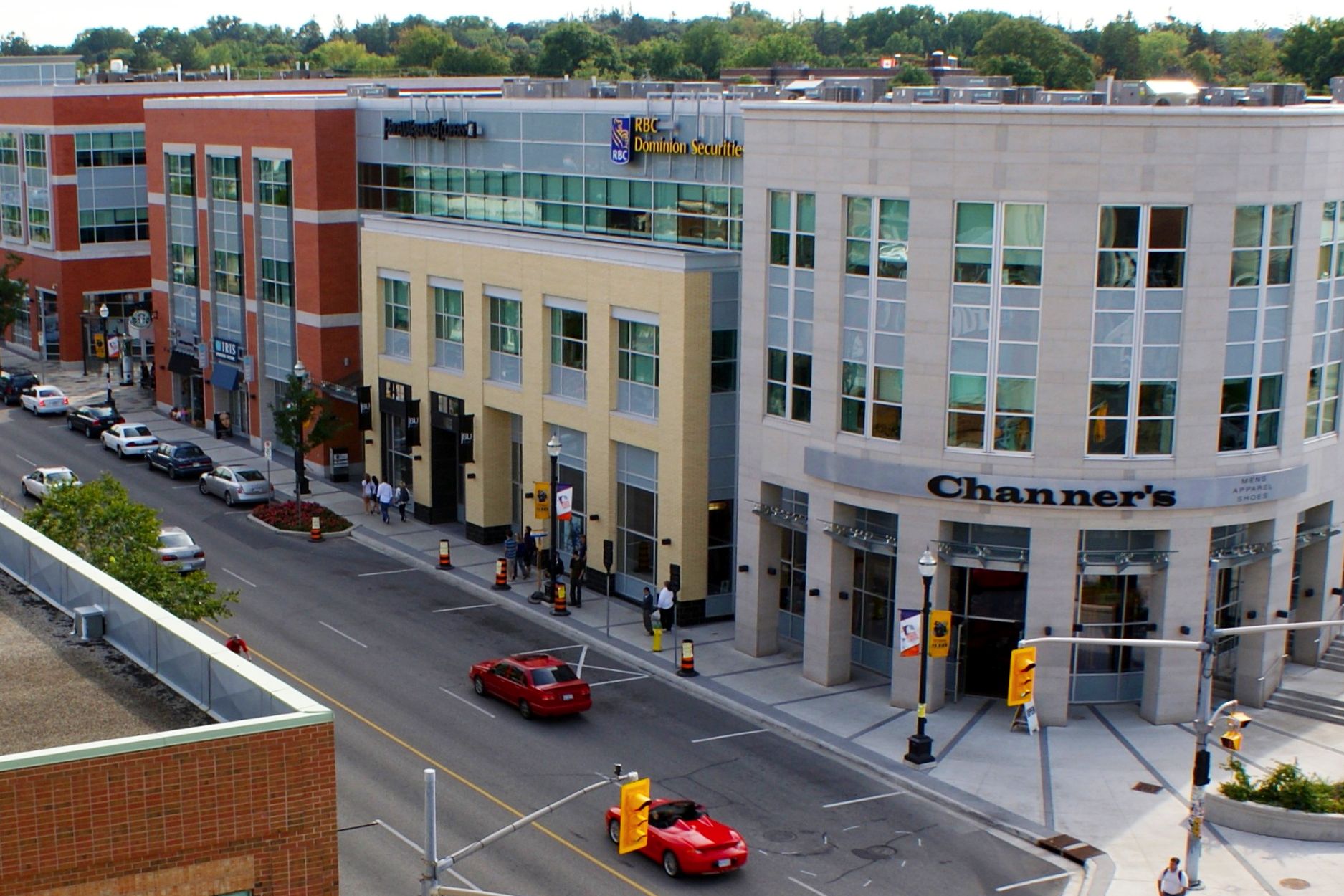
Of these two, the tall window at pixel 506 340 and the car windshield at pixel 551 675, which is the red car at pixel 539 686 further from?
the tall window at pixel 506 340

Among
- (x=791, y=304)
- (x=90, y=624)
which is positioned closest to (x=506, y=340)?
(x=791, y=304)

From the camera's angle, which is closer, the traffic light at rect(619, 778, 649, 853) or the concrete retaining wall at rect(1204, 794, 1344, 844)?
the traffic light at rect(619, 778, 649, 853)

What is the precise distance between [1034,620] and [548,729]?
12.0 meters

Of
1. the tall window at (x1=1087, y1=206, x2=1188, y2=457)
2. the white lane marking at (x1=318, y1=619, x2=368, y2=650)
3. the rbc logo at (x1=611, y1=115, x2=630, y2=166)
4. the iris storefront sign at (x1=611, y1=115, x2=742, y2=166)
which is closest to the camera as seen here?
the tall window at (x1=1087, y1=206, x2=1188, y2=457)

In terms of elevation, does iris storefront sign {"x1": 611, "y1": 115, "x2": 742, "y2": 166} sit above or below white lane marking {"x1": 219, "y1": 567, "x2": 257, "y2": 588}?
above

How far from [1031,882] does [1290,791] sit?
21.6ft

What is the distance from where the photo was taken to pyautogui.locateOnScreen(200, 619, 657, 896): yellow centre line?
30.5 m

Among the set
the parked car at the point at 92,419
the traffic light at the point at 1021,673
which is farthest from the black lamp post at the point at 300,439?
the traffic light at the point at 1021,673

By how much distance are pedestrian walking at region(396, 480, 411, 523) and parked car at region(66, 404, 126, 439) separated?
20751mm

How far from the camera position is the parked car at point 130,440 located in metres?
68.7

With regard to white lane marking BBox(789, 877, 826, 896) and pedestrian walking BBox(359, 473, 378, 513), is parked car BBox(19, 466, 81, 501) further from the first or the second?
white lane marking BBox(789, 877, 826, 896)

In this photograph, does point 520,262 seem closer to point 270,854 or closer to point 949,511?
point 949,511

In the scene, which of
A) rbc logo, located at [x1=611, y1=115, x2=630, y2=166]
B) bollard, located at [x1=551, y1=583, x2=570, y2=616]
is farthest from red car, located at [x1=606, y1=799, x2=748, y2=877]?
rbc logo, located at [x1=611, y1=115, x2=630, y2=166]

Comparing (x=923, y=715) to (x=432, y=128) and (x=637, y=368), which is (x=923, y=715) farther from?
(x=432, y=128)
